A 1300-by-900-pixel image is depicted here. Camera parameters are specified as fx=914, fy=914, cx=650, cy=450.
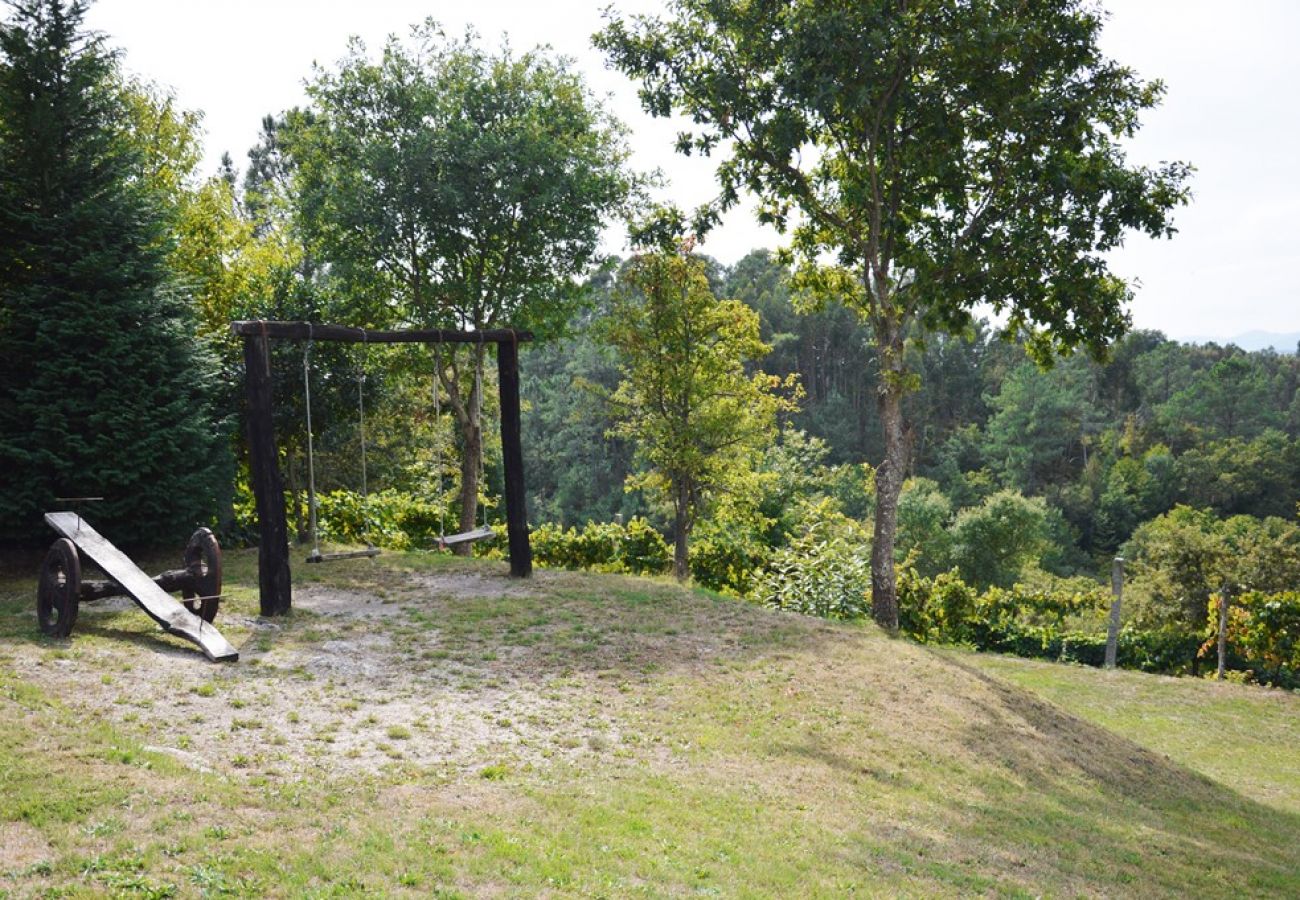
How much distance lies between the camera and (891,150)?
1470 centimetres

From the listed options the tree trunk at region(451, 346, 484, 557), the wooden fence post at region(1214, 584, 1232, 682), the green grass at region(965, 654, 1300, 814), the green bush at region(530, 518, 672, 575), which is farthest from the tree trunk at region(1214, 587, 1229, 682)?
the tree trunk at region(451, 346, 484, 557)

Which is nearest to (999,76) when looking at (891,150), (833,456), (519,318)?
(891,150)

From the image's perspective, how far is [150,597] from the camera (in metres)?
9.41

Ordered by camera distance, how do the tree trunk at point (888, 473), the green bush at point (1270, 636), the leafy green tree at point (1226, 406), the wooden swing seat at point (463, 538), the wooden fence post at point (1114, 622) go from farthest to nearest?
the leafy green tree at point (1226, 406)
the wooden fence post at point (1114, 622)
the green bush at point (1270, 636)
the tree trunk at point (888, 473)
the wooden swing seat at point (463, 538)

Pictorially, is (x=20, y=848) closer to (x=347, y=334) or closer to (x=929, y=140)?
(x=347, y=334)

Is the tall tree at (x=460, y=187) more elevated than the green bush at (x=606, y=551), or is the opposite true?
the tall tree at (x=460, y=187)

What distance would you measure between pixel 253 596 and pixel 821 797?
820 centimetres

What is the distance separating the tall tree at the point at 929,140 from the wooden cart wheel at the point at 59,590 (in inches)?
437

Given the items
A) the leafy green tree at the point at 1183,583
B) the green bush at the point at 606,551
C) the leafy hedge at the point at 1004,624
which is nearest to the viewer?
the leafy green tree at the point at 1183,583

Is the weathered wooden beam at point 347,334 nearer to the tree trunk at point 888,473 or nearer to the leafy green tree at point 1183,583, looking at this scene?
the tree trunk at point 888,473

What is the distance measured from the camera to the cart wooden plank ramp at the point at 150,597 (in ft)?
29.7

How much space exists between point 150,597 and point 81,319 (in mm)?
5529

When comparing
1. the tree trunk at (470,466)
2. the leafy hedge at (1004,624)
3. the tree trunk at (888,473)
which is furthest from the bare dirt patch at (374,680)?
the leafy hedge at (1004,624)

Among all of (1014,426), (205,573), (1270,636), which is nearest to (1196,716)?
(1270,636)
